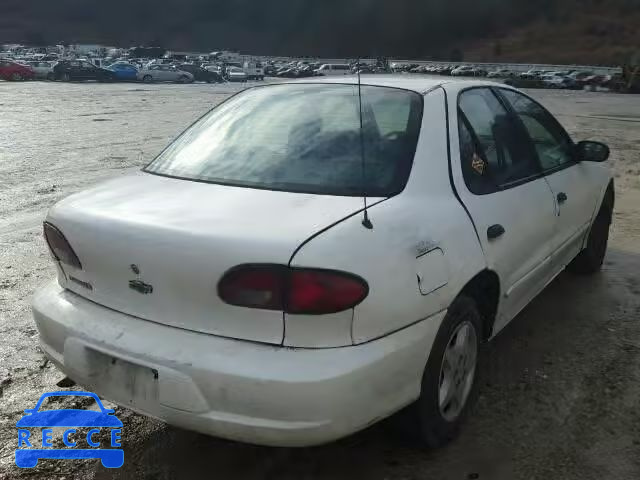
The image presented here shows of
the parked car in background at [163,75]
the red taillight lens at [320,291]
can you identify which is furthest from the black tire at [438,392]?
the parked car in background at [163,75]

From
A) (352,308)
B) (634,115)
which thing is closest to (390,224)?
(352,308)

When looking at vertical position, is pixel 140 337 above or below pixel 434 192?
below

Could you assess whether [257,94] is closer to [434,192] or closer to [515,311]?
[434,192]

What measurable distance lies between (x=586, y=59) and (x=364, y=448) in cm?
9375

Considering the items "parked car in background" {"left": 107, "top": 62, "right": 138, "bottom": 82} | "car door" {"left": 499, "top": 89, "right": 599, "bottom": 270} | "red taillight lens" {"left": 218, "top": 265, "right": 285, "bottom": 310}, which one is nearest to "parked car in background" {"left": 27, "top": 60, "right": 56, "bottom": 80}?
"parked car in background" {"left": 107, "top": 62, "right": 138, "bottom": 82}

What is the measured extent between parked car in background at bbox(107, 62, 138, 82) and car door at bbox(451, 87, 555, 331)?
46599 millimetres

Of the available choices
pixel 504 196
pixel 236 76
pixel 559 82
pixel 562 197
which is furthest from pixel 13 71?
pixel 504 196

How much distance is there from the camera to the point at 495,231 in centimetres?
287

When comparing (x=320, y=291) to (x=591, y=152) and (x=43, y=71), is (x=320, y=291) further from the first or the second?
(x=43, y=71)

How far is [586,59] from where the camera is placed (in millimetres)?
85438

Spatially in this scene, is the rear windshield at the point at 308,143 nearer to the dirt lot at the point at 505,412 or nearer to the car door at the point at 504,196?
the car door at the point at 504,196

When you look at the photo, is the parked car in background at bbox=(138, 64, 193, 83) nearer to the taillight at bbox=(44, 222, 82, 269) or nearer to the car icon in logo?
the car icon in logo

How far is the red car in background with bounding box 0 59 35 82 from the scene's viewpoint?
40.0 metres

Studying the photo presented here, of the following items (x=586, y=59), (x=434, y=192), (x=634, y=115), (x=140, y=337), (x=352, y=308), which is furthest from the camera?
(x=586, y=59)
